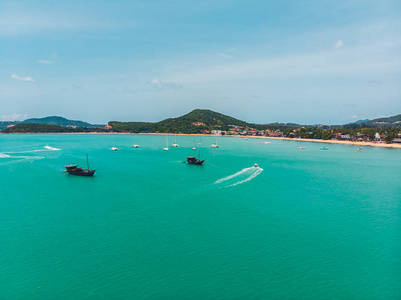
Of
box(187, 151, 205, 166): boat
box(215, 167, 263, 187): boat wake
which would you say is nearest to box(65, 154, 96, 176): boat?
box(187, 151, 205, 166): boat

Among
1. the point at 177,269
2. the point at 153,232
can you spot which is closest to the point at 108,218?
the point at 153,232

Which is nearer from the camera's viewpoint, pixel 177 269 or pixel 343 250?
pixel 177 269

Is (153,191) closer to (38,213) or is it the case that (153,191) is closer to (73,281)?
(38,213)

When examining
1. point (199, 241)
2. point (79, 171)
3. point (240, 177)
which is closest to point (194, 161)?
point (240, 177)

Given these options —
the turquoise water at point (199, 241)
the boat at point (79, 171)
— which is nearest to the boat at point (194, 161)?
the turquoise water at point (199, 241)

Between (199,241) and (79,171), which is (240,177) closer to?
(199,241)

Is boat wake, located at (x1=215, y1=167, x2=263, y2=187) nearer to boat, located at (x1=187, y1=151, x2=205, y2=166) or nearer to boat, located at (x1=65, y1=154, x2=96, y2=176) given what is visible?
boat, located at (x1=187, y1=151, x2=205, y2=166)
